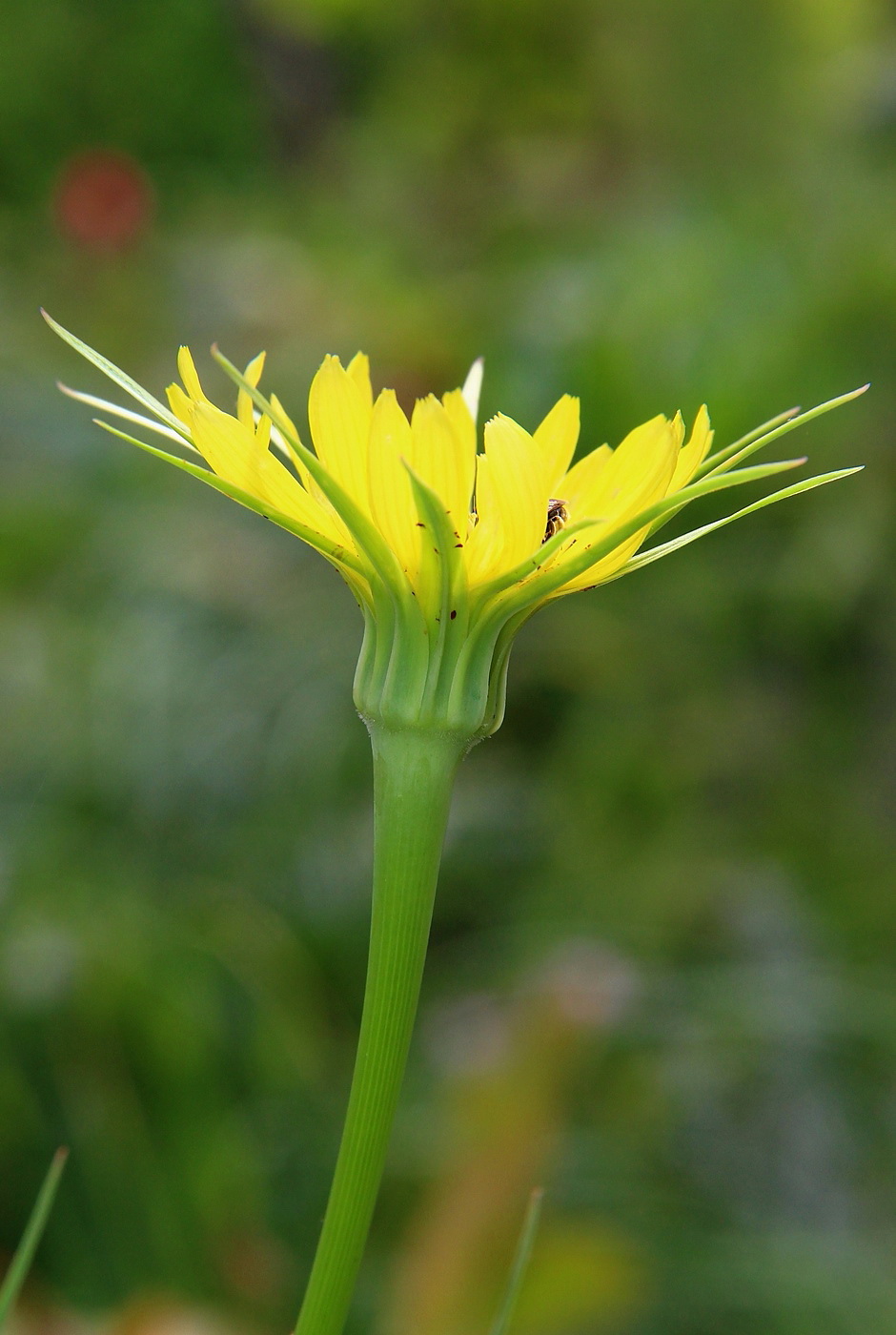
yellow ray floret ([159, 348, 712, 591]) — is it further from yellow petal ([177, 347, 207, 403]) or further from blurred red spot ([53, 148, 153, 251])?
blurred red spot ([53, 148, 153, 251])

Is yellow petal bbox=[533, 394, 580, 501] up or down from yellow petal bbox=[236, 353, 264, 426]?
up

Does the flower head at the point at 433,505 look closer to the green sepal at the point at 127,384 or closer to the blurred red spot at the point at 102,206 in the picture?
the green sepal at the point at 127,384

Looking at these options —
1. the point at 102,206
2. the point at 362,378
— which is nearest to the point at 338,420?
the point at 362,378

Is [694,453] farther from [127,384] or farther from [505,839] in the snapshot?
[505,839]

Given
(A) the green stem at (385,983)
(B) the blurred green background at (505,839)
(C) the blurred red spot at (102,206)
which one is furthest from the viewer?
(C) the blurred red spot at (102,206)

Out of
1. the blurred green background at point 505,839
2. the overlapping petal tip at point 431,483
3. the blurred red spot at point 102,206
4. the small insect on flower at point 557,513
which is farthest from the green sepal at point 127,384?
the blurred red spot at point 102,206

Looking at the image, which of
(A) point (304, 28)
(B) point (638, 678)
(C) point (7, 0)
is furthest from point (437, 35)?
(B) point (638, 678)

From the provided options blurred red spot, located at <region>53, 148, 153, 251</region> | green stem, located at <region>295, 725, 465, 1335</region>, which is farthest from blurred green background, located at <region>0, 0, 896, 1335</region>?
green stem, located at <region>295, 725, 465, 1335</region>
